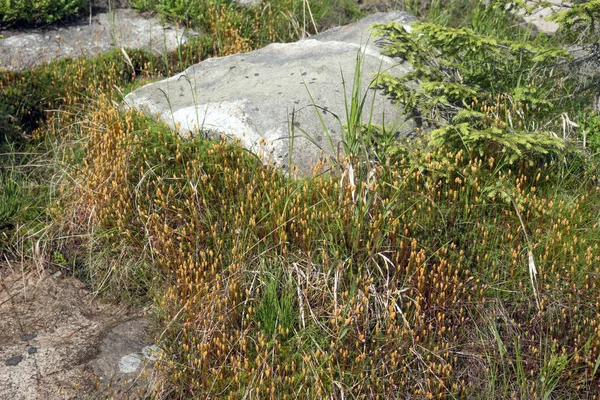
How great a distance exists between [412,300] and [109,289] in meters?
2.31

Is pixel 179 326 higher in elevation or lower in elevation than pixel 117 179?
lower

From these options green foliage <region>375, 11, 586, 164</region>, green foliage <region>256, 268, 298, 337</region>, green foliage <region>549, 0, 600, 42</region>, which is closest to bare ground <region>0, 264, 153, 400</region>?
green foliage <region>256, 268, 298, 337</region>

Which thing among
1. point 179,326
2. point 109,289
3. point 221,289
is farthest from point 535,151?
point 109,289

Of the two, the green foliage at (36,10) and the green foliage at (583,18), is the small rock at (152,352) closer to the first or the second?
the green foliage at (583,18)

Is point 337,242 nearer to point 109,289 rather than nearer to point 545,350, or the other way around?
point 545,350

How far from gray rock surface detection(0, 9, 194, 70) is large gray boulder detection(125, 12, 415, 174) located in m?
1.35

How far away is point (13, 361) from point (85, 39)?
506 centimetres

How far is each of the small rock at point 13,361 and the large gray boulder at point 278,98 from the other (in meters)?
2.13

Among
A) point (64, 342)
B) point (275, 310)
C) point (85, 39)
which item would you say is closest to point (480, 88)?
point (275, 310)

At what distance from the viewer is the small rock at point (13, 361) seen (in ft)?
13.8

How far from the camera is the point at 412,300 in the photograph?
4.16 metres

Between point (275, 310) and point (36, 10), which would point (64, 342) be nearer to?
point (275, 310)

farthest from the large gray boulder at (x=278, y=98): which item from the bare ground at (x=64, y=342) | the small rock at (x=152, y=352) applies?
the small rock at (x=152, y=352)

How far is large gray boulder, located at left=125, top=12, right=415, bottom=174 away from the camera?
18.5 feet
